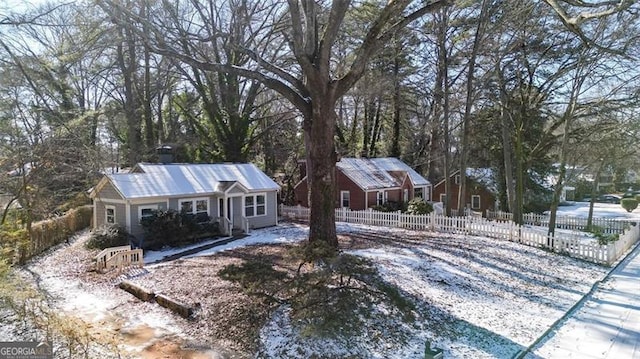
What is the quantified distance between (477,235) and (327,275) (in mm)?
12457

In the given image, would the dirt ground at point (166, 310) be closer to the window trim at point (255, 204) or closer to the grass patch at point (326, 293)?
the grass patch at point (326, 293)

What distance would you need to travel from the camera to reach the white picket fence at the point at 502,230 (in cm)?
1470

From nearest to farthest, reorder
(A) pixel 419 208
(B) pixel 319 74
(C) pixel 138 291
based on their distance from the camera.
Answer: (C) pixel 138 291 < (B) pixel 319 74 < (A) pixel 419 208

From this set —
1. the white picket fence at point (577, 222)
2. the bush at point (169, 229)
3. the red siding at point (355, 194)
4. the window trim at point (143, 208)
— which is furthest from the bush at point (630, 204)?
the window trim at point (143, 208)

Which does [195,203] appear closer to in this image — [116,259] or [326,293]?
[116,259]

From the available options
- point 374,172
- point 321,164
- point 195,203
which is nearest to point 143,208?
point 195,203

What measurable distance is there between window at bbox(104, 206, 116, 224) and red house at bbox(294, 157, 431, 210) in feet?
36.3

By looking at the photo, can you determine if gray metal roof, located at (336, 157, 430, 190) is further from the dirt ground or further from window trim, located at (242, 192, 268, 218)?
the dirt ground

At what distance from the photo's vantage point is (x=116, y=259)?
40.9ft

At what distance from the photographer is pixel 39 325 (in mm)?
6797

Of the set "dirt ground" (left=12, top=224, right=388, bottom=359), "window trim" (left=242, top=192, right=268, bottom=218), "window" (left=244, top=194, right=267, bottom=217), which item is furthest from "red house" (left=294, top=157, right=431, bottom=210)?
"dirt ground" (left=12, top=224, right=388, bottom=359)

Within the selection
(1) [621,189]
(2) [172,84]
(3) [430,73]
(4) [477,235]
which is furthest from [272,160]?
(1) [621,189]

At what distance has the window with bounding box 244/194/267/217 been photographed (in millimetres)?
20161

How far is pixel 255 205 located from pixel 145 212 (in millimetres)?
5573
